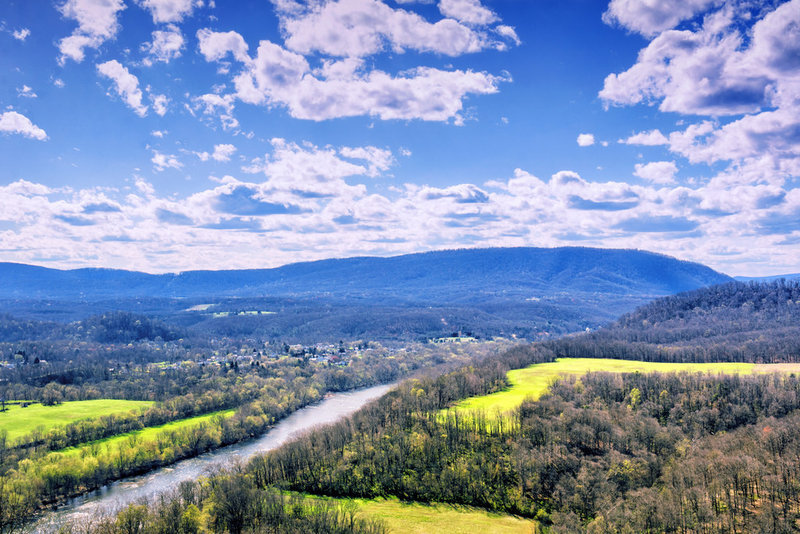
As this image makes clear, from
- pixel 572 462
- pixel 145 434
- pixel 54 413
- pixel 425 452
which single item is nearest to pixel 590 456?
pixel 572 462

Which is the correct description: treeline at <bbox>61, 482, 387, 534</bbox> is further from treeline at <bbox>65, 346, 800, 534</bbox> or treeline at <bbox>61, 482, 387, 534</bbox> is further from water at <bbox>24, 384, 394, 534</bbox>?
water at <bbox>24, 384, 394, 534</bbox>

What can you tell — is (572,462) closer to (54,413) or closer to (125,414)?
(125,414)

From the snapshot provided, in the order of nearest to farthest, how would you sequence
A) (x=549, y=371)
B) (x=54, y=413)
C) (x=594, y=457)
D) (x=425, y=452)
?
(x=594, y=457), (x=425, y=452), (x=54, y=413), (x=549, y=371)

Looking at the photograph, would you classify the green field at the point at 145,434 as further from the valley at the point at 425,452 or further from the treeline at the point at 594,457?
the treeline at the point at 594,457

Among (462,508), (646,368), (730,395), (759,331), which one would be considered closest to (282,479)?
(462,508)

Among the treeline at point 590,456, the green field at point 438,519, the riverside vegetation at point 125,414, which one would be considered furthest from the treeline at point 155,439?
the green field at point 438,519

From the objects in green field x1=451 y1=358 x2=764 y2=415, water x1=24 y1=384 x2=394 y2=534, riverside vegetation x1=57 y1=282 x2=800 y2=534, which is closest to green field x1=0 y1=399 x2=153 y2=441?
water x1=24 y1=384 x2=394 y2=534
